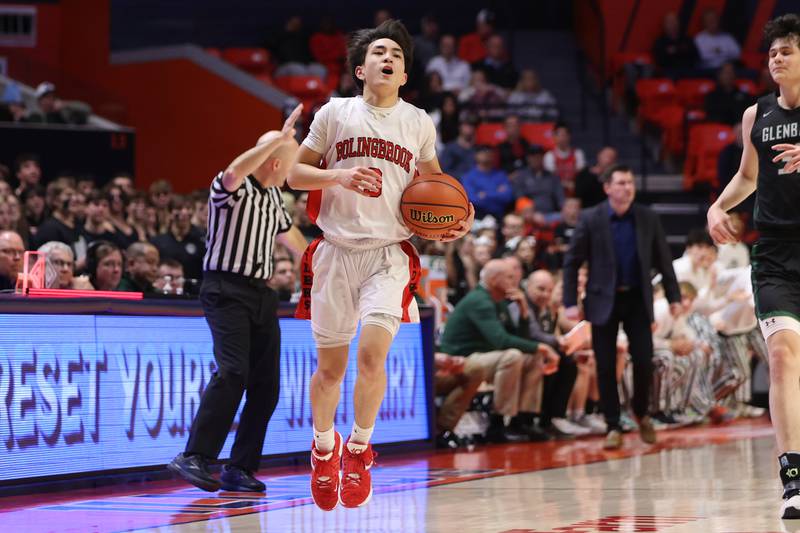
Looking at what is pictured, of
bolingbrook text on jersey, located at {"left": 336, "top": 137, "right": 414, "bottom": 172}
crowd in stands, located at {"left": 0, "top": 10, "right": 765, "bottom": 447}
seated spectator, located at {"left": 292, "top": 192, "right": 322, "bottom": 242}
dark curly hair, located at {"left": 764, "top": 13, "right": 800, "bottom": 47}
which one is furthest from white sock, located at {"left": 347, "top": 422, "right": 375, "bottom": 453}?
→ seated spectator, located at {"left": 292, "top": 192, "right": 322, "bottom": 242}

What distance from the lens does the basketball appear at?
5695mm

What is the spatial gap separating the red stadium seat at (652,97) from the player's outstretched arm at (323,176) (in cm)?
1458

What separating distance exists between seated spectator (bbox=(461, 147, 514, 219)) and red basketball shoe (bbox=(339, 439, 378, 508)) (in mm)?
10258

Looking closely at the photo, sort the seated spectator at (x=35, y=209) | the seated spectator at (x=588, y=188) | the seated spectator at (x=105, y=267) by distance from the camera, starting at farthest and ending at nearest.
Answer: the seated spectator at (x=588, y=188) → the seated spectator at (x=35, y=209) → the seated spectator at (x=105, y=267)

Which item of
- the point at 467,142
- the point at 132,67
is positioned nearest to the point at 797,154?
the point at 467,142

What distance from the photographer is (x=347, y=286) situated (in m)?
5.88

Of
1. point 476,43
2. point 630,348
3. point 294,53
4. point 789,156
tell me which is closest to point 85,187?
point 630,348

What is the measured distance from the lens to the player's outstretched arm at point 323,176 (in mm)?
5465

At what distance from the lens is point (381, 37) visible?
5.91 meters

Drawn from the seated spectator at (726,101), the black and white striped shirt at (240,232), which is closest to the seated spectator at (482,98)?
the seated spectator at (726,101)

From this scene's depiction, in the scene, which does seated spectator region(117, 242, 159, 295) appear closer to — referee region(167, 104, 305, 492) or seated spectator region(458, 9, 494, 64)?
referee region(167, 104, 305, 492)

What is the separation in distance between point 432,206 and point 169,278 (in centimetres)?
407

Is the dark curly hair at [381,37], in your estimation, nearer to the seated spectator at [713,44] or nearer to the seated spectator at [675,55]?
the seated spectator at [675,55]

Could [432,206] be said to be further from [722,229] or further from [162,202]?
[162,202]
